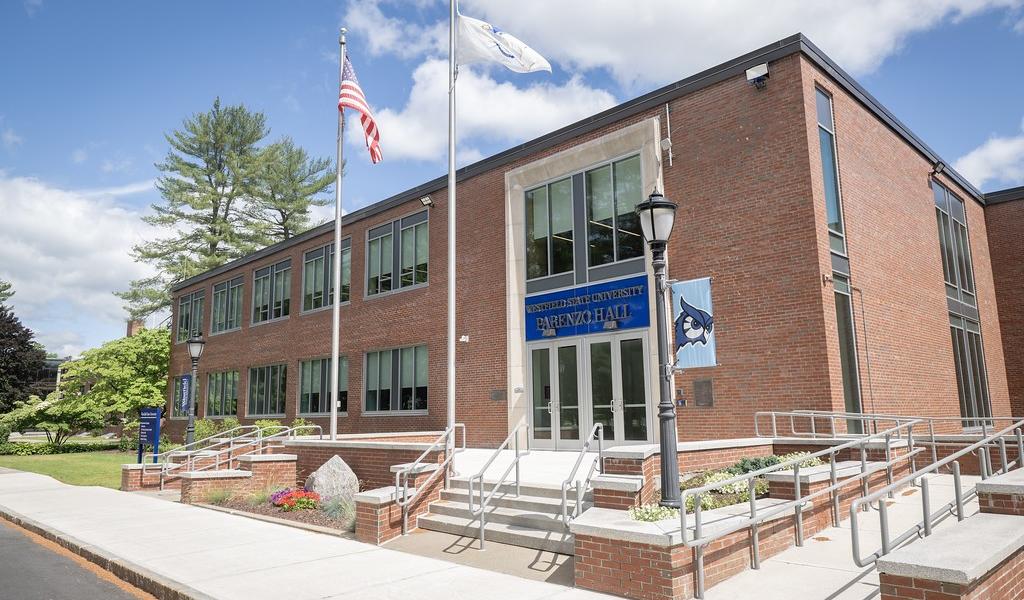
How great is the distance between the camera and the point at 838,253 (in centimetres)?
1371

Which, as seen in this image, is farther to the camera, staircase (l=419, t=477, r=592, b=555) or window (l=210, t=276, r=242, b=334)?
window (l=210, t=276, r=242, b=334)

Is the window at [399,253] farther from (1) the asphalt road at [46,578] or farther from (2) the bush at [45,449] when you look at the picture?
(2) the bush at [45,449]

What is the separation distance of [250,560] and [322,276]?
1836 cm

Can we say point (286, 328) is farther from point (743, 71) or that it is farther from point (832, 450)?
point (832, 450)

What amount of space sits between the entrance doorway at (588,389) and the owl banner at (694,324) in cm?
90

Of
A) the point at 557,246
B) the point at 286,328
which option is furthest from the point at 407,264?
the point at 286,328

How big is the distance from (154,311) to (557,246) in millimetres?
42896

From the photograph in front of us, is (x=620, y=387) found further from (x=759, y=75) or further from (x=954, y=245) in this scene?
(x=954, y=245)

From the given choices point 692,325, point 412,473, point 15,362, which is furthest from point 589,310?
point 15,362

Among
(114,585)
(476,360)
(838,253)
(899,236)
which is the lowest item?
(114,585)

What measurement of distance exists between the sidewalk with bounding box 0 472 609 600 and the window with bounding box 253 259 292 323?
15.2 meters

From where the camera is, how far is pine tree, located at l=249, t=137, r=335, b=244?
49250mm

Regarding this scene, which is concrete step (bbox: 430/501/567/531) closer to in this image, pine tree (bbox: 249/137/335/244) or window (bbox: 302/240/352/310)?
window (bbox: 302/240/352/310)

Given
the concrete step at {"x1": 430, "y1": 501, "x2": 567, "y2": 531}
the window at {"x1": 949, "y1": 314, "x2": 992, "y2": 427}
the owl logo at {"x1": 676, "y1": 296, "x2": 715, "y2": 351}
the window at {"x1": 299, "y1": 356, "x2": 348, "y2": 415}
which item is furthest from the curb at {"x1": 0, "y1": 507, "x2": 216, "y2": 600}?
the window at {"x1": 949, "y1": 314, "x2": 992, "y2": 427}
